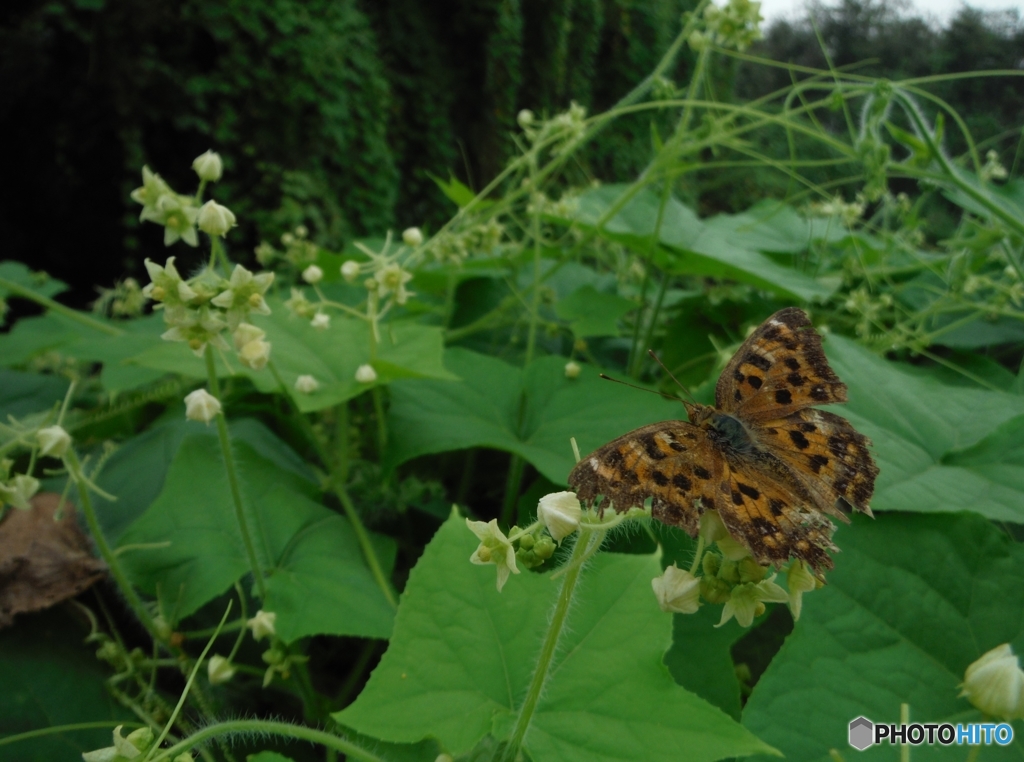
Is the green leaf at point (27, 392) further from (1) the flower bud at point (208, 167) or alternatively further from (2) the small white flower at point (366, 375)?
(1) the flower bud at point (208, 167)

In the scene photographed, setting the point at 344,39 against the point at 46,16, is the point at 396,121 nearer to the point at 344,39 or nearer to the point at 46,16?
the point at 344,39

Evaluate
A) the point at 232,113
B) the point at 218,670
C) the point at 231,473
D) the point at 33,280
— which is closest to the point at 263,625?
the point at 218,670

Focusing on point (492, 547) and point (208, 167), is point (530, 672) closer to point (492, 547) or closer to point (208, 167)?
point (492, 547)

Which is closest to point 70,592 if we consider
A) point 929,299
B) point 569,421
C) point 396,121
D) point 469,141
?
point 569,421

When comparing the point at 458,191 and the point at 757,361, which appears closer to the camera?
the point at 757,361

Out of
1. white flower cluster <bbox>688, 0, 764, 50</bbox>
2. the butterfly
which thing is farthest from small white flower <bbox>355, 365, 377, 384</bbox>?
white flower cluster <bbox>688, 0, 764, 50</bbox>

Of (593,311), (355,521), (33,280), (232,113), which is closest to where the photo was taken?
(355,521)
